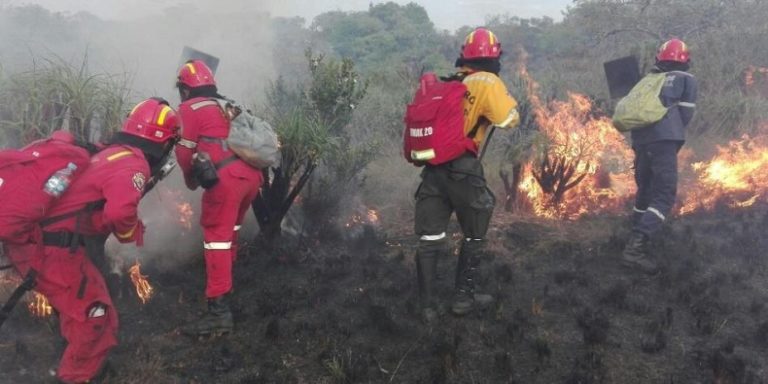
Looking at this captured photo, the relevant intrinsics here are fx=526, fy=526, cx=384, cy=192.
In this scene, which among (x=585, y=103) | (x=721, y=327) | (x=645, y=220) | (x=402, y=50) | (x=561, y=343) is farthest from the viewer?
(x=402, y=50)

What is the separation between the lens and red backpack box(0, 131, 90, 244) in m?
2.79

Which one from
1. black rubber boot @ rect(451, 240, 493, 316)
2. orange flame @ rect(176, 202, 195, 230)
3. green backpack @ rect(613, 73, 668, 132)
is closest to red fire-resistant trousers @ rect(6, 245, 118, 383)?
orange flame @ rect(176, 202, 195, 230)

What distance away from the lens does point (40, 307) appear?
4066mm

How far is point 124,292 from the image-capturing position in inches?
178

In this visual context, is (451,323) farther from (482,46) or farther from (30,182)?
(30,182)

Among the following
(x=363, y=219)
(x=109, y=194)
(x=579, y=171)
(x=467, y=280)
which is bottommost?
(x=363, y=219)

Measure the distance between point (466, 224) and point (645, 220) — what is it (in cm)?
243

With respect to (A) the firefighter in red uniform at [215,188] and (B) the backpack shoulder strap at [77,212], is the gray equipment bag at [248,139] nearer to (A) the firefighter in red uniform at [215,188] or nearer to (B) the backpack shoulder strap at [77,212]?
(A) the firefighter in red uniform at [215,188]

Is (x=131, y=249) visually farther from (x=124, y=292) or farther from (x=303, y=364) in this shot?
(x=303, y=364)

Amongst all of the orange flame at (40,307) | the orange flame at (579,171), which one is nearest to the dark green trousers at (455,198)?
the orange flame at (40,307)

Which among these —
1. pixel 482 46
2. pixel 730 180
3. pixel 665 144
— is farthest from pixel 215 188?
pixel 730 180

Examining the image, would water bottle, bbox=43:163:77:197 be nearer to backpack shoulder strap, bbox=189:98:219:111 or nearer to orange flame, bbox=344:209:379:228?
backpack shoulder strap, bbox=189:98:219:111

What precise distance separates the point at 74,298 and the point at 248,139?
1578 mm

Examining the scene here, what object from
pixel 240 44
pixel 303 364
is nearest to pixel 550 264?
pixel 303 364
